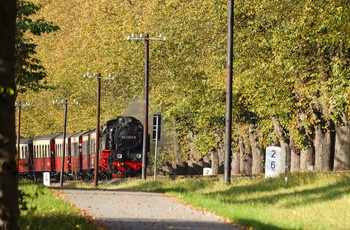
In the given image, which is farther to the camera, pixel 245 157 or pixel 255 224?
pixel 245 157

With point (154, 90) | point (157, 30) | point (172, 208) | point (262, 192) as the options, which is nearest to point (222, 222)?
point (172, 208)

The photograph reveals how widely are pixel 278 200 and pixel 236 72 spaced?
2487cm

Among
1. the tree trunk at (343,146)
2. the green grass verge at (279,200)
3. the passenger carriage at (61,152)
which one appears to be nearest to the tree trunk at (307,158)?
the tree trunk at (343,146)

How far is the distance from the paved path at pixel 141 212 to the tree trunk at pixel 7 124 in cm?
544

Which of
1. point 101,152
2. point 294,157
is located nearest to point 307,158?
point 294,157

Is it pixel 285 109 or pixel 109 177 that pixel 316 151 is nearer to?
pixel 285 109

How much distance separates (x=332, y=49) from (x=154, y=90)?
2426 cm

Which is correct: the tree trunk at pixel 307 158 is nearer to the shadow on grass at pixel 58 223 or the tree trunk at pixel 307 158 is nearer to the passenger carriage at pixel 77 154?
the passenger carriage at pixel 77 154

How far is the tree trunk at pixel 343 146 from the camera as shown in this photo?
49344mm

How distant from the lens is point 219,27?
53.9 metres

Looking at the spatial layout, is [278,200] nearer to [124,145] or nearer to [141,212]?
[141,212]

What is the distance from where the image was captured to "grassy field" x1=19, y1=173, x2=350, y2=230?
73.6 feet

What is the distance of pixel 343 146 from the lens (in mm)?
49906

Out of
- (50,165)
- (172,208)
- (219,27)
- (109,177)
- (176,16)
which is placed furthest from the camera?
(50,165)
